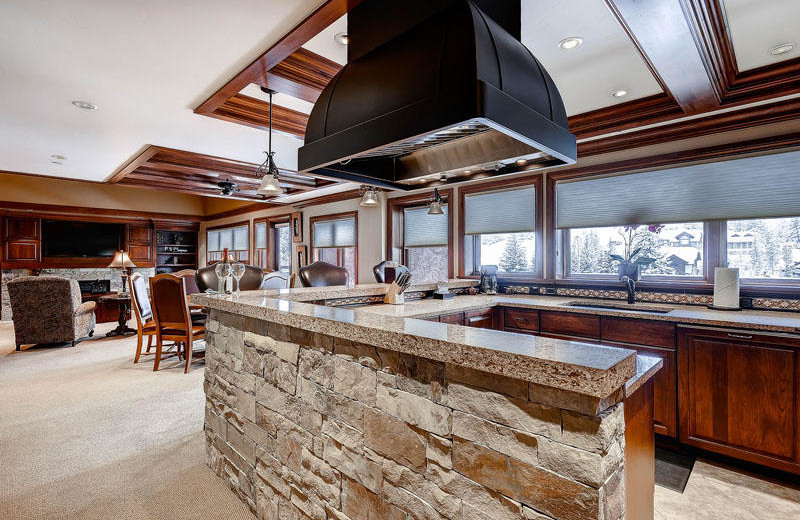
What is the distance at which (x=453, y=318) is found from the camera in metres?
2.98

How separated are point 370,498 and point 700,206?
3344 mm

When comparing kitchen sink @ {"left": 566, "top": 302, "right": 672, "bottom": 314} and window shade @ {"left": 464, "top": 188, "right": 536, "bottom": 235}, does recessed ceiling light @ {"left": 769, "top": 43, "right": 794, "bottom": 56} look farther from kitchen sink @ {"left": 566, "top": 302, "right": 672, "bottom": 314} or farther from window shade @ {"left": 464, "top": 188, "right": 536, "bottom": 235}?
window shade @ {"left": 464, "top": 188, "right": 536, "bottom": 235}

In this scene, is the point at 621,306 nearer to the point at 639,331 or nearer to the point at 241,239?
the point at 639,331

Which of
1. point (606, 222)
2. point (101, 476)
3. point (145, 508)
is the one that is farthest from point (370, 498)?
point (606, 222)

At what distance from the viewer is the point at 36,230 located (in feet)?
24.8

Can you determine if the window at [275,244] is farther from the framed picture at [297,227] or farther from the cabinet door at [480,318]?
the cabinet door at [480,318]

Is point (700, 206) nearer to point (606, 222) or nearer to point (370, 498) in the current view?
point (606, 222)

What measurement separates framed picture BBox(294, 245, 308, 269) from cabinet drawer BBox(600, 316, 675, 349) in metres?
5.38

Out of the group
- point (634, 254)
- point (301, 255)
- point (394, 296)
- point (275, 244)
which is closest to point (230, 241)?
point (275, 244)

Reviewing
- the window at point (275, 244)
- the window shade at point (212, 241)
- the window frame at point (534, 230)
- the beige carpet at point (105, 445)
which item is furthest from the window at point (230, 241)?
the window frame at point (534, 230)

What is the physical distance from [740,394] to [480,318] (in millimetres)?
1717

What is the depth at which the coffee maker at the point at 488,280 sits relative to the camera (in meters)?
4.14

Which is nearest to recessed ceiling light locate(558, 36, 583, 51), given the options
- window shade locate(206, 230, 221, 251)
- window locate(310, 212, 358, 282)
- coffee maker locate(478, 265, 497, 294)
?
coffee maker locate(478, 265, 497, 294)

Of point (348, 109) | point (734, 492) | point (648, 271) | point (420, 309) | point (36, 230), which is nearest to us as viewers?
point (348, 109)
